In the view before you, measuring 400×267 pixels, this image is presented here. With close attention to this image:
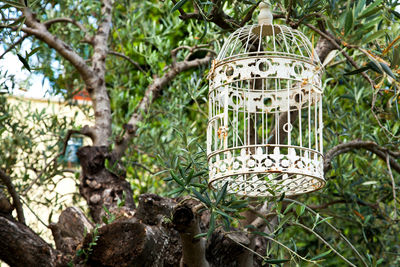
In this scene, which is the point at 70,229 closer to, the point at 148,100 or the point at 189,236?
the point at 189,236

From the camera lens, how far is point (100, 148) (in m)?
4.59

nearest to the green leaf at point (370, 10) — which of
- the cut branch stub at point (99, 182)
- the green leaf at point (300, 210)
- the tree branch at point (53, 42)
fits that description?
the green leaf at point (300, 210)

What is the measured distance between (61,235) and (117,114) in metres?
2.93

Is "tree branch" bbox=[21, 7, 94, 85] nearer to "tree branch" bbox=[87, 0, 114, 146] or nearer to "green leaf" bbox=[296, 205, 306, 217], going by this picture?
Answer: "tree branch" bbox=[87, 0, 114, 146]

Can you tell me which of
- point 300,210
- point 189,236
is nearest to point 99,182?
point 189,236

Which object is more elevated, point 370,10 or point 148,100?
point 148,100

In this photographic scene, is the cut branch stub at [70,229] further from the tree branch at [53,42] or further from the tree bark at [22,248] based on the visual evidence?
the tree branch at [53,42]

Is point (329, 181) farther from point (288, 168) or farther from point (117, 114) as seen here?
point (117, 114)

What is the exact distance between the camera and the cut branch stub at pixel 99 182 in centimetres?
435

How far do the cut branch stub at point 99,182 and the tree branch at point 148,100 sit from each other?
286 mm

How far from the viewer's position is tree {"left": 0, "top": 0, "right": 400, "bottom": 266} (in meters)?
2.86

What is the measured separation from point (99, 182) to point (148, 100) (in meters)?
1.00

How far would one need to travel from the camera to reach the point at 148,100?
508 centimetres

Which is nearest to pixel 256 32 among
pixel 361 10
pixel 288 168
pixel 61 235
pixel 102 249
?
Result: pixel 361 10
